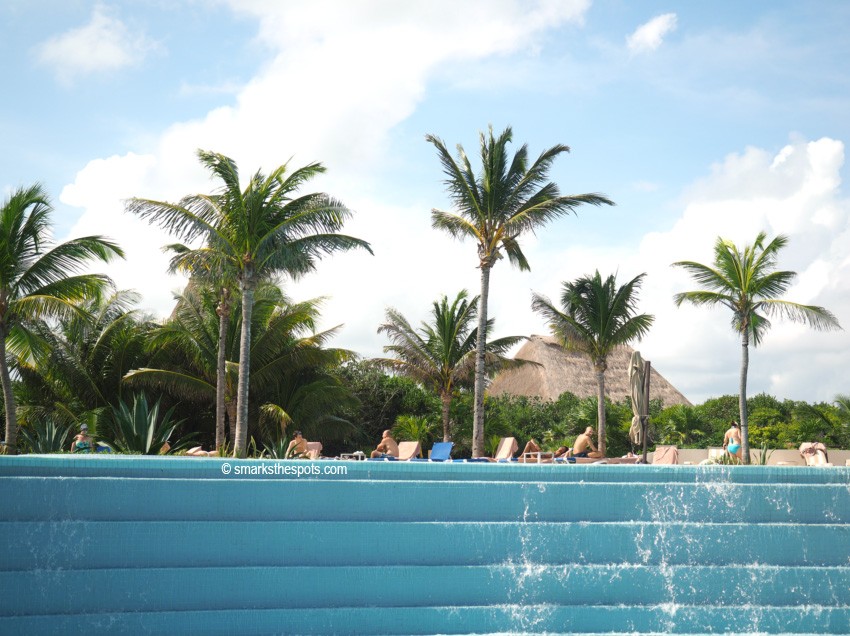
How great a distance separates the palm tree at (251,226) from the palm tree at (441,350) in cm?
920

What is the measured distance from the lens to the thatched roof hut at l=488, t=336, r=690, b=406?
134 ft

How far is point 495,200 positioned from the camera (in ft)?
65.8

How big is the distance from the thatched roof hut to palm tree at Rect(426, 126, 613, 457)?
770 inches

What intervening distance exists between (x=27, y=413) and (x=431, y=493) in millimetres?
16020

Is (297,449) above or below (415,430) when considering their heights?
below

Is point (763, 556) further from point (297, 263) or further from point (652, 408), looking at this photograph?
point (652, 408)

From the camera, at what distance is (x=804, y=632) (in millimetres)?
9352

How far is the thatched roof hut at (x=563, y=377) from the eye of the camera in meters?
40.8

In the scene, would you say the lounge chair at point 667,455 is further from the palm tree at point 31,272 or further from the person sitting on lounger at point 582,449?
the palm tree at point 31,272

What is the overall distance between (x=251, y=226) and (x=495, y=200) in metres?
7.16

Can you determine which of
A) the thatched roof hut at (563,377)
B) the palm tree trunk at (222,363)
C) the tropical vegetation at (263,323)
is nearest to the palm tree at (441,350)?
the tropical vegetation at (263,323)

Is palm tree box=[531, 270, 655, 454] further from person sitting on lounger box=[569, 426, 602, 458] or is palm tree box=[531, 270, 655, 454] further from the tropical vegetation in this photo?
person sitting on lounger box=[569, 426, 602, 458]

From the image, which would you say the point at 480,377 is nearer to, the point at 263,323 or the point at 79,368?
the point at 263,323

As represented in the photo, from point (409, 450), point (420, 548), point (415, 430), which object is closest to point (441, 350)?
point (415, 430)
